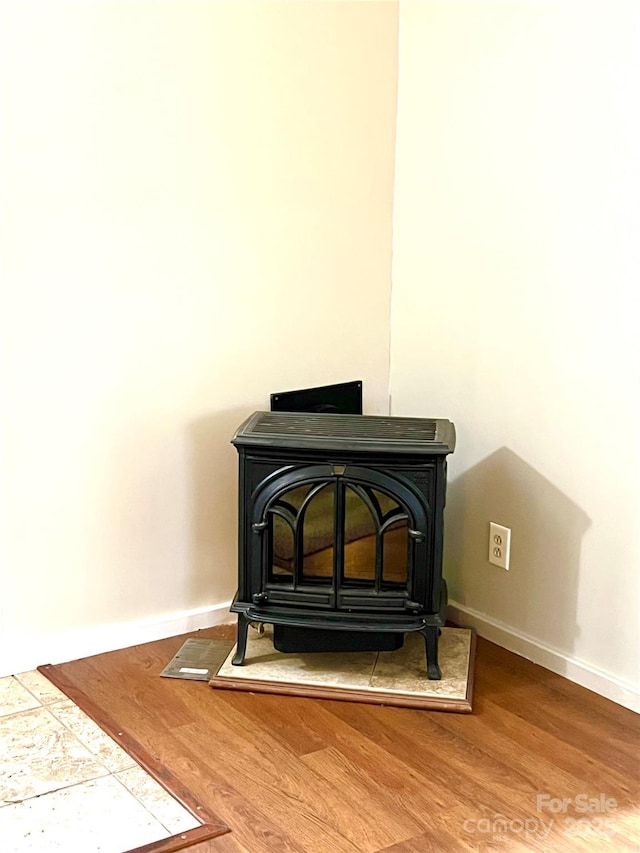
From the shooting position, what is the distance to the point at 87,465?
2510 mm

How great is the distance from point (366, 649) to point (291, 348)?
898 mm

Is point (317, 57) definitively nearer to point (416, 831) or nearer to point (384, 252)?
point (384, 252)

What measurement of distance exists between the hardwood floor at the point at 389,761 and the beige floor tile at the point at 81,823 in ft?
0.39

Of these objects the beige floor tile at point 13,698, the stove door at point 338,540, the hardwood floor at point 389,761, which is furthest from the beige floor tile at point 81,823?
the stove door at point 338,540

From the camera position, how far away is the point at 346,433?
2.35m

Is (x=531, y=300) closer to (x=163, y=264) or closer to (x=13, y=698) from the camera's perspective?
(x=163, y=264)

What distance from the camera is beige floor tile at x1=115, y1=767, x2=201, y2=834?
1.83 metres

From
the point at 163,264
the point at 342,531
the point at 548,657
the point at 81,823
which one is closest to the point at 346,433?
the point at 342,531

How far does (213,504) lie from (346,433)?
57 cm

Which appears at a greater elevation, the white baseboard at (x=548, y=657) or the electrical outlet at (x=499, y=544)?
the electrical outlet at (x=499, y=544)

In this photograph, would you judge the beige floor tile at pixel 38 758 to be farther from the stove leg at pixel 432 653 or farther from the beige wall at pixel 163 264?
the stove leg at pixel 432 653

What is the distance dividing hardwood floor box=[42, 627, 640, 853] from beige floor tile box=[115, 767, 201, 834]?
4cm

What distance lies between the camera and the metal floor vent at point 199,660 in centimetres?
244

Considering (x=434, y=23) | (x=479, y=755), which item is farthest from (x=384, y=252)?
(x=479, y=755)
